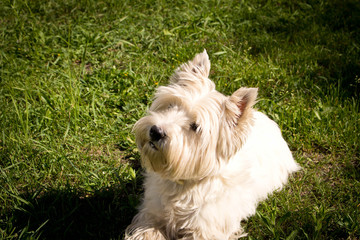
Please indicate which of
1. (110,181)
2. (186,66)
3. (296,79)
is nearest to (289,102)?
(296,79)

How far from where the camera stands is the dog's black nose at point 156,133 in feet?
8.11

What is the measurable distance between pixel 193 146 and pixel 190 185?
390mm

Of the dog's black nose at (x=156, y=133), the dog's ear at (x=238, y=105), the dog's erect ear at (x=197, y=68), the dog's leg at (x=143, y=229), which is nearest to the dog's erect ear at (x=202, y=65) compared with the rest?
the dog's erect ear at (x=197, y=68)

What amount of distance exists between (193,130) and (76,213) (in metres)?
1.40

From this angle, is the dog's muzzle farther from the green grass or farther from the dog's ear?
the green grass

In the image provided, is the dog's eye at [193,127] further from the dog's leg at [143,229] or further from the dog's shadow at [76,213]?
the dog's shadow at [76,213]

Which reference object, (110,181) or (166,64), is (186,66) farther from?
(166,64)

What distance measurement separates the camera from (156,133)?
8.16 ft

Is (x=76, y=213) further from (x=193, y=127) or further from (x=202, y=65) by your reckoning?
(x=202, y=65)

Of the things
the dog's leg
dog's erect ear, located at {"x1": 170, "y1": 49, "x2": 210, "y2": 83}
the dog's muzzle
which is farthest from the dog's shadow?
dog's erect ear, located at {"x1": 170, "y1": 49, "x2": 210, "y2": 83}

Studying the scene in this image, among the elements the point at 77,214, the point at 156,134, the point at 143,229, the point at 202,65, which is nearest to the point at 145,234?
the point at 143,229

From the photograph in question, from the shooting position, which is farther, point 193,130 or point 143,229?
point 143,229

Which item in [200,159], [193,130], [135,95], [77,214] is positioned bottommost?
[77,214]

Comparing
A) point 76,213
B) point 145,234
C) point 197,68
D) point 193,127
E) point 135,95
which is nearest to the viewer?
point 193,127
